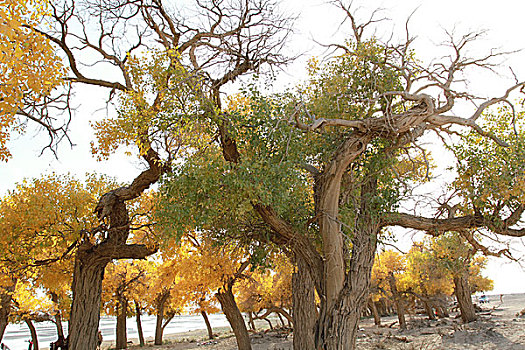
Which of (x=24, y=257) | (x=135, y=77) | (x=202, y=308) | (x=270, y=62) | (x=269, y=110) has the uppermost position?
(x=270, y=62)

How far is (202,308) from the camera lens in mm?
19719

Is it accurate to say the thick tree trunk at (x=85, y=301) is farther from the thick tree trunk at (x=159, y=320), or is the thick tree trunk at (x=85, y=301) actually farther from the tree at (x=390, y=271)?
the tree at (x=390, y=271)

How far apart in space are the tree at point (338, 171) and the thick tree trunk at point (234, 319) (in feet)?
24.5

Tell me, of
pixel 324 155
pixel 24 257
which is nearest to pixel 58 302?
pixel 24 257

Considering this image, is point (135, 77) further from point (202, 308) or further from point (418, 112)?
point (202, 308)

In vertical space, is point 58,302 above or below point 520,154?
below

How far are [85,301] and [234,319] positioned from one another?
6.19 meters

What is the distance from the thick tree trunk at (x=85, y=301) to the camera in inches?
369

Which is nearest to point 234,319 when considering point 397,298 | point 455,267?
point 455,267

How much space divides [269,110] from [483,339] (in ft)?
41.2

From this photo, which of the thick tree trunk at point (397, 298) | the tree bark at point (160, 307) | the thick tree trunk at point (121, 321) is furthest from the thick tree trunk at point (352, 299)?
the tree bark at point (160, 307)

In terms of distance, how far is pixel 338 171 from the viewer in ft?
22.0

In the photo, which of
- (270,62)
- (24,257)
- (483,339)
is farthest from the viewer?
(483,339)

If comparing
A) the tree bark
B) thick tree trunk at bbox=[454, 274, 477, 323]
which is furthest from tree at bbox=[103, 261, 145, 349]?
thick tree trunk at bbox=[454, 274, 477, 323]
